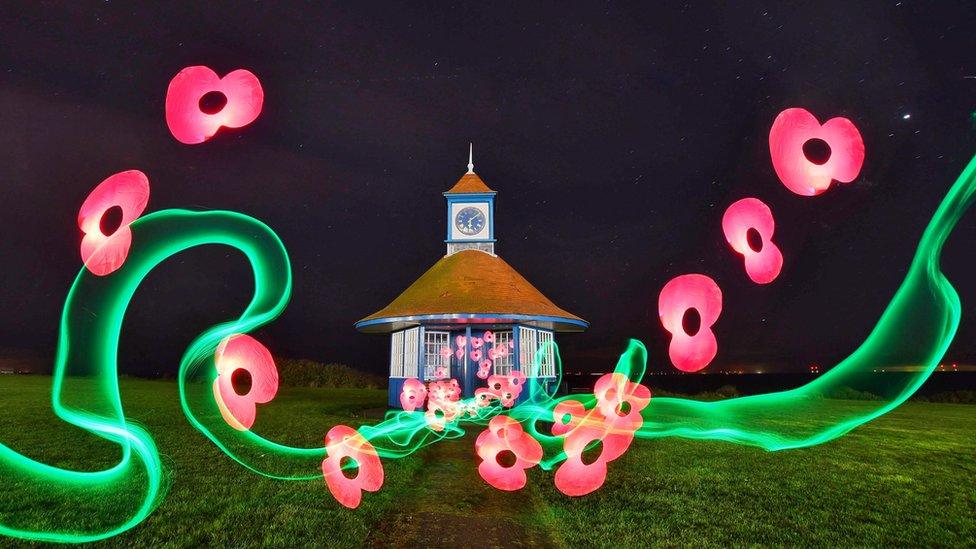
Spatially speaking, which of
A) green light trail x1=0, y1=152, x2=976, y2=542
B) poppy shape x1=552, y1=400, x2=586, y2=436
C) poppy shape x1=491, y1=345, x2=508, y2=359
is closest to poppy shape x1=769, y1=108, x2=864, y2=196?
green light trail x1=0, y1=152, x2=976, y2=542

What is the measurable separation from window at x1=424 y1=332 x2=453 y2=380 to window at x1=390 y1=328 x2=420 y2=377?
44cm

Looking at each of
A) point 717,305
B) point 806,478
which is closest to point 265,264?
point 717,305

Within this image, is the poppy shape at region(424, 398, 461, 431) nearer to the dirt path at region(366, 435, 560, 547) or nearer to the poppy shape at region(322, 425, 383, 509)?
the poppy shape at region(322, 425, 383, 509)

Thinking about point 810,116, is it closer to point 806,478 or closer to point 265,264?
point 265,264

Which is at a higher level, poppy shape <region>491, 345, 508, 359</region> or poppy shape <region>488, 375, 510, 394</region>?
poppy shape <region>491, 345, 508, 359</region>

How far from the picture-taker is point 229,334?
19.0 ft

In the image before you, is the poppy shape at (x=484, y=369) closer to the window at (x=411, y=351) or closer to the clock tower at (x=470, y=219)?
the window at (x=411, y=351)

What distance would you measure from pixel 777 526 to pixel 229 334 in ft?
22.4

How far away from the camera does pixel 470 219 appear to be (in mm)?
23125

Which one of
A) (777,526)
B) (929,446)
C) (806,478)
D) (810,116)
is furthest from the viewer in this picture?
(929,446)

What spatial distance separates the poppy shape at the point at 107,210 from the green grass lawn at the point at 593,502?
2.95 m

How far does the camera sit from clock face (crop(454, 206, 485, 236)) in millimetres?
23031

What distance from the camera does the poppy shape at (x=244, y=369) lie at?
528 centimetres

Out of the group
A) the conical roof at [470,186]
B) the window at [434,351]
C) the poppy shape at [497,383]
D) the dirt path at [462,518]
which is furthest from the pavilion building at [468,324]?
the dirt path at [462,518]
